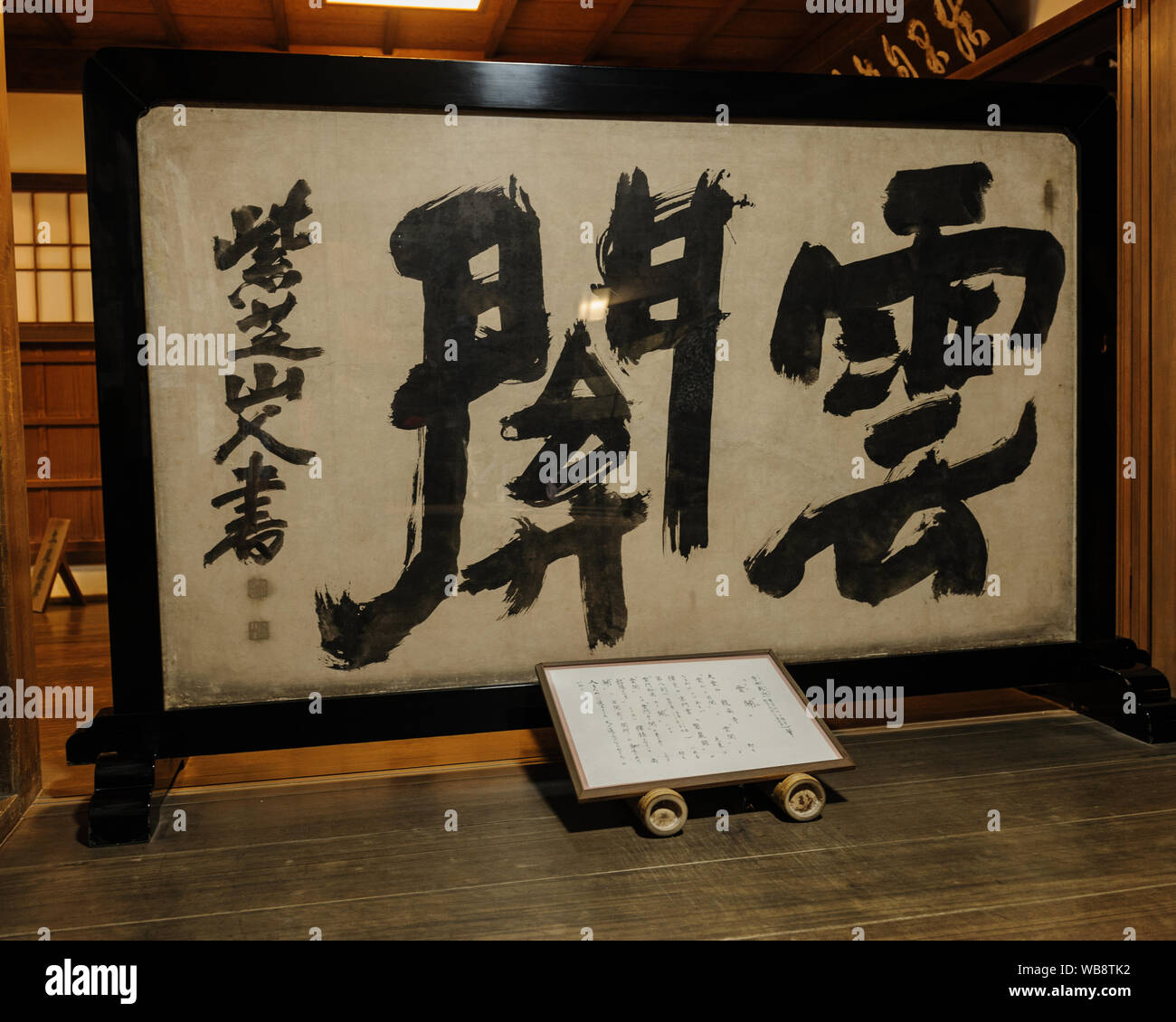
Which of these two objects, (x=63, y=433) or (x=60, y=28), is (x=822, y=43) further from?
(x=63, y=433)

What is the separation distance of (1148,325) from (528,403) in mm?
1730

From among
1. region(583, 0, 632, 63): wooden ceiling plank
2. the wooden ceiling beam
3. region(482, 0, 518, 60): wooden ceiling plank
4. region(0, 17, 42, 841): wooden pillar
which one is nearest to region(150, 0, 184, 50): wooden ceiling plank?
region(482, 0, 518, 60): wooden ceiling plank

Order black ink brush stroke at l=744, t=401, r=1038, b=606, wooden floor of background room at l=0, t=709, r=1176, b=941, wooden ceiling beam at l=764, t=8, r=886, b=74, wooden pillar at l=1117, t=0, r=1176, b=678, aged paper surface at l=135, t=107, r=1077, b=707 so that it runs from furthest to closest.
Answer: wooden ceiling beam at l=764, t=8, r=886, b=74, wooden pillar at l=1117, t=0, r=1176, b=678, black ink brush stroke at l=744, t=401, r=1038, b=606, aged paper surface at l=135, t=107, r=1077, b=707, wooden floor of background room at l=0, t=709, r=1176, b=941

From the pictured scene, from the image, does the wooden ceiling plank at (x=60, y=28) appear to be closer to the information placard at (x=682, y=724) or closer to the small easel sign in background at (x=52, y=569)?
the small easel sign in background at (x=52, y=569)

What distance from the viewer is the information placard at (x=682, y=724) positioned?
1802mm

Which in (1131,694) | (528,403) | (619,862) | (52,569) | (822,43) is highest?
(822,43)

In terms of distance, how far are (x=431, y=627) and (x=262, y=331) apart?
73 cm

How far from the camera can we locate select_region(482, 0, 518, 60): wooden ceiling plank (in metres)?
4.60

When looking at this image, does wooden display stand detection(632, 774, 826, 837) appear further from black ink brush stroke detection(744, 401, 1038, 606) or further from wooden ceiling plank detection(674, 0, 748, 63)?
wooden ceiling plank detection(674, 0, 748, 63)

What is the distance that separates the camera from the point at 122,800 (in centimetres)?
179

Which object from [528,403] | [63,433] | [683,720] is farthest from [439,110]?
[63,433]

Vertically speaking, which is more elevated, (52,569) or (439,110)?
(439,110)

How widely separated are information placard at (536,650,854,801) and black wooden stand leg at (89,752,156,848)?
2.71 ft

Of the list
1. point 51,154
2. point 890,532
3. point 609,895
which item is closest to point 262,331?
point 609,895
